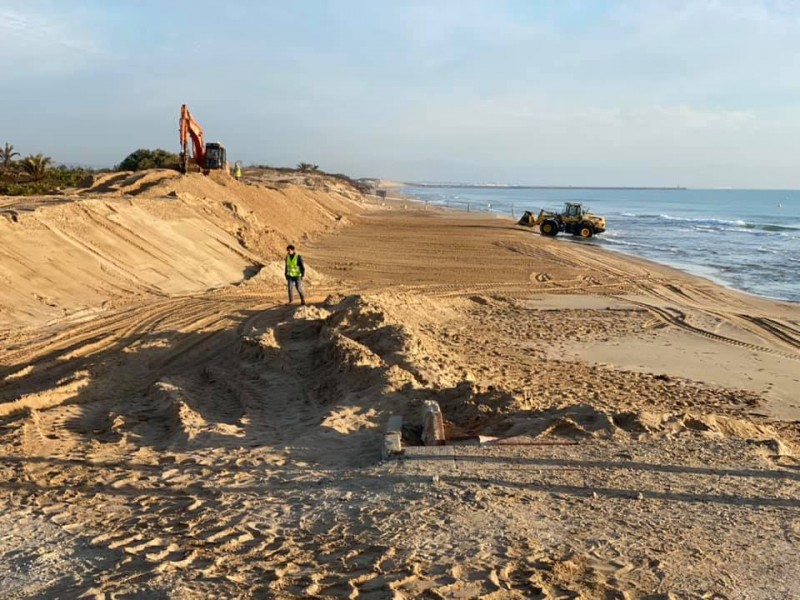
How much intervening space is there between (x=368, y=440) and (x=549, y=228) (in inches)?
1267

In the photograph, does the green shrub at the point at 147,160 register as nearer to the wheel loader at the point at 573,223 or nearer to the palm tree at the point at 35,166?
the palm tree at the point at 35,166

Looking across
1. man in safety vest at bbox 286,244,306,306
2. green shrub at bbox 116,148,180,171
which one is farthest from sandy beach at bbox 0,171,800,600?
green shrub at bbox 116,148,180,171

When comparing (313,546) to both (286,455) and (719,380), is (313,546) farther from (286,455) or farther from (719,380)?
(719,380)

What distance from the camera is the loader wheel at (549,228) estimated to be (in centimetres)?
3791

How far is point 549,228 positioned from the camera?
37.9m

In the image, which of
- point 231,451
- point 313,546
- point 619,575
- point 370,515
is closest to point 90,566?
point 313,546

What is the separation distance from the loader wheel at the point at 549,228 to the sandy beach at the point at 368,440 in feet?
64.9

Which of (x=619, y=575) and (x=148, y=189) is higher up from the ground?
(x=148, y=189)

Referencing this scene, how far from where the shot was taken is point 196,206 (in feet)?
79.4

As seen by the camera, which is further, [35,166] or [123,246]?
[35,166]

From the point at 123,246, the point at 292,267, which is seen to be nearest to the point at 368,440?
the point at 292,267

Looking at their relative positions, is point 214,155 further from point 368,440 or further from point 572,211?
point 368,440

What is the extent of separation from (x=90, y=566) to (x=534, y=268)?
2159 cm

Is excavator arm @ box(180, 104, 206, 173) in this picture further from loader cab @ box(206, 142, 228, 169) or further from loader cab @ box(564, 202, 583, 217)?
loader cab @ box(564, 202, 583, 217)
